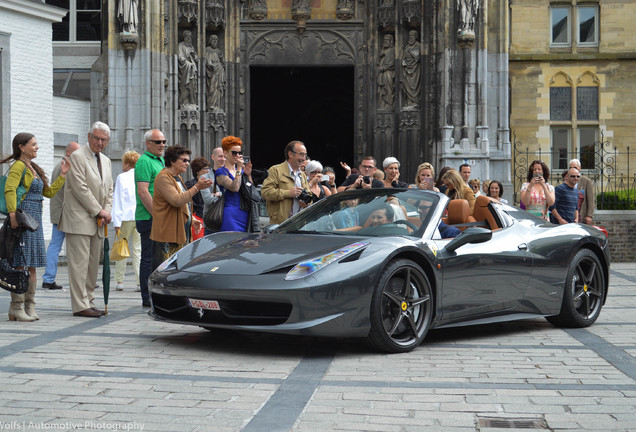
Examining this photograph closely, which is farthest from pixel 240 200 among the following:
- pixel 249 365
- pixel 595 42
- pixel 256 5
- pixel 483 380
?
pixel 595 42

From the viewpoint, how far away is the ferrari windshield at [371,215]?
7.70 meters

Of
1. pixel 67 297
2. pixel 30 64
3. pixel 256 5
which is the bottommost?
pixel 67 297

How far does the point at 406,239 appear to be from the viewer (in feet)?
24.3

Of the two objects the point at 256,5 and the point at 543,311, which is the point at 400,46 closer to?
the point at 256,5

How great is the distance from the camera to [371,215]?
25.7 ft

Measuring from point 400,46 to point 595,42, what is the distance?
28.4 feet

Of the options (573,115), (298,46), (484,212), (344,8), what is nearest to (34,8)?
(298,46)

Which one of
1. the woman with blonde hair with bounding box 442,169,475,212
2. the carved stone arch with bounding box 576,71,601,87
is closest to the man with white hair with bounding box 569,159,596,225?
the woman with blonde hair with bounding box 442,169,475,212

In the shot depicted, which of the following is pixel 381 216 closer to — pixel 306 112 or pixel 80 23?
pixel 80 23

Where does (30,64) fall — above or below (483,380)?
above

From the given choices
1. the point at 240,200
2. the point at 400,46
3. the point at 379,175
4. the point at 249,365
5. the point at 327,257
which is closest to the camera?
the point at 249,365

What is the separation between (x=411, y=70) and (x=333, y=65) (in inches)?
77.0

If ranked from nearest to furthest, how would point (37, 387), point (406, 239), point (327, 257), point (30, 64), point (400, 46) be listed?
point (37, 387) < point (327, 257) < point (406, 239) < point (30, 64) < point (400, 46)

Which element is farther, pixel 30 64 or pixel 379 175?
pixel 30 64
